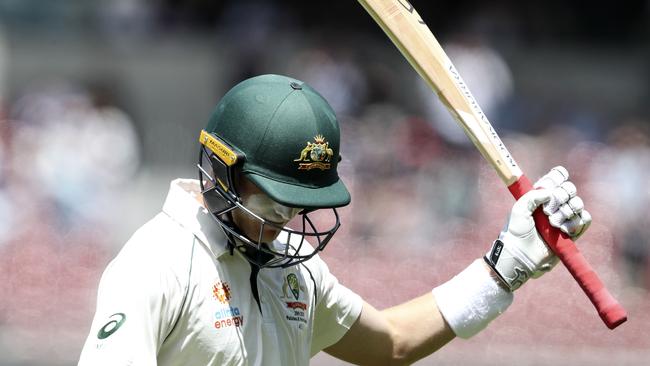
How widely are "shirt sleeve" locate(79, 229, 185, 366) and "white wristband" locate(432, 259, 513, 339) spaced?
1.10 m

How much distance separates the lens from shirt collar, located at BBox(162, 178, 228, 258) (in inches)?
140

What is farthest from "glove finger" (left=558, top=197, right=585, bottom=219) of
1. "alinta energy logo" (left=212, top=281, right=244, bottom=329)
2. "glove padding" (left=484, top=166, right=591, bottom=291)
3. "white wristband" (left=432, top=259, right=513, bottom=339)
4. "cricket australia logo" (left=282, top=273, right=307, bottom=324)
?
"alinta energy logo" (left=212, top=281, right=244, bottom=329)

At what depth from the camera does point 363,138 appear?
9.41 meters

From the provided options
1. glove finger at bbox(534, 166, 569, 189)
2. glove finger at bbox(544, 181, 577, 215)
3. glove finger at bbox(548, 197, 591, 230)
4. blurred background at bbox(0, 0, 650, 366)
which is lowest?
blurred background at bbox(0, 0, 650, 366)

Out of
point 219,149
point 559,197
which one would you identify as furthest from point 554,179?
point 219,149

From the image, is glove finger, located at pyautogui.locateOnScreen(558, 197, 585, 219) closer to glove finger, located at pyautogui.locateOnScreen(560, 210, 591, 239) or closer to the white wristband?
glove finger, located at pyautogui.locateOnScreen(560, 210, 591, 239)

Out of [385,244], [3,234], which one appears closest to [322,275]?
[385,244]

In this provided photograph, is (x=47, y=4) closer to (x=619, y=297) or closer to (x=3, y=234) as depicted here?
(x=3, y=234)

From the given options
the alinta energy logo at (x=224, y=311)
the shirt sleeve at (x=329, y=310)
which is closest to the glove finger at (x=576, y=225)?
the shirt sleeve at (x=329, y=310)

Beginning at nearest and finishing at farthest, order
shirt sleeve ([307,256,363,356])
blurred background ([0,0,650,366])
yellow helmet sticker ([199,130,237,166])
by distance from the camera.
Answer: yellow helmet sticker ([199,130,237,166]), shirt sleeve ([307,256,363,356]), blurred background ([0,0,650,366])

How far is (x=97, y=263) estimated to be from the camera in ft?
30.0

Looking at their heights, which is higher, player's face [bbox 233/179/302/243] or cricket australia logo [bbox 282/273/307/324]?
player's face [bbox 233/179/302/243]

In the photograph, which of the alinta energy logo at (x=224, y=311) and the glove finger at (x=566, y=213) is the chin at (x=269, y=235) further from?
the glove finger at (x=566, y=213)

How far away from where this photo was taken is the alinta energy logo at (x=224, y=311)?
346 cm
